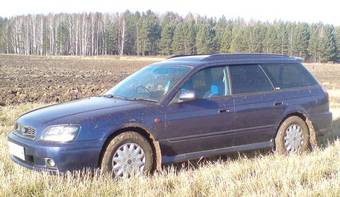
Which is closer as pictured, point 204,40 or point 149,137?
point 149,137

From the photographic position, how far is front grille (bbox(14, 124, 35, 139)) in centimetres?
556

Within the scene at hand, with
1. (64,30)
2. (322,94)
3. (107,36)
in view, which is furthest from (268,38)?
(322,94)

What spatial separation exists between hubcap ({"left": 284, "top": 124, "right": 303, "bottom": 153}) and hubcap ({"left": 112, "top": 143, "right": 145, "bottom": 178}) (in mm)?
2505

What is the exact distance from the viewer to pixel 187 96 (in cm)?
598

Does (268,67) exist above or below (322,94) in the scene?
above

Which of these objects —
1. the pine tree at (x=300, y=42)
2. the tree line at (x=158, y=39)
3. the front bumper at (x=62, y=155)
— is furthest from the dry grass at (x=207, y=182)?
the pine tree at (x=300, y=42)

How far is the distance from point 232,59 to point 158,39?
10106 centimetres

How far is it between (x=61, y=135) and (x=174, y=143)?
1.44m

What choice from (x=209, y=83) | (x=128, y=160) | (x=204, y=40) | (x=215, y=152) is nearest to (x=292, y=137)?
(x=215, y=152)

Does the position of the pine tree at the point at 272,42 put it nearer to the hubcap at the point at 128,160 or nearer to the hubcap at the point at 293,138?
the hubcap at the point at 293,138

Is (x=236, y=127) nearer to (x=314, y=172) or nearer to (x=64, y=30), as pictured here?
(x=314, y=172)

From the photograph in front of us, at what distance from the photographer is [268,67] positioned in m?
7.23

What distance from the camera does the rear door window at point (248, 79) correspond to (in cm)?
671

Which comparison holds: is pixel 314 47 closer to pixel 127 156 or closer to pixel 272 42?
pixel 272 42
